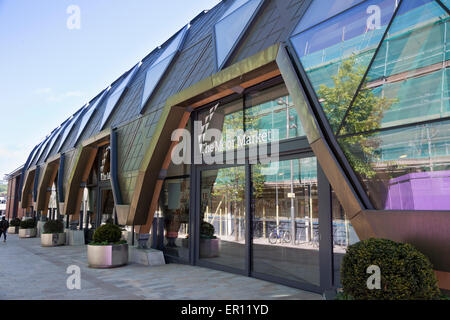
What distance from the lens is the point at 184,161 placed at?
490 inches

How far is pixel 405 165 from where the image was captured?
213 inches

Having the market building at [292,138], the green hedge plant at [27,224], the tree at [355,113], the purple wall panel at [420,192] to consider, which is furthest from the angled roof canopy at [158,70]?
the green hedge plant at [27,224]

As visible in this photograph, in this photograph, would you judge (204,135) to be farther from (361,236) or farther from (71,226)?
(71,226)

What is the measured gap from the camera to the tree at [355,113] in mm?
5711

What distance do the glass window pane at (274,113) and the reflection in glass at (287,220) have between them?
2.84 ft

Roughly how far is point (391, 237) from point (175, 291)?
498cm

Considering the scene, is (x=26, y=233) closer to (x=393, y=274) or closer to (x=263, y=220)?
(x=263, y=220)

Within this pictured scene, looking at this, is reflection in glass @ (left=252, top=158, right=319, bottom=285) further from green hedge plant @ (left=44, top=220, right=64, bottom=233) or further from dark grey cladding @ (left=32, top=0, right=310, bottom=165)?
green hedge plant @ (left=44, top=220, right=64, bottom=233)

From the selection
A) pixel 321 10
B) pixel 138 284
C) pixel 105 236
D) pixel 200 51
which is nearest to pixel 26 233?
pixel 105 236

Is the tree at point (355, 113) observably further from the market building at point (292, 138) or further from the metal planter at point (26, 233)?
the metal planter at point (26, 233)

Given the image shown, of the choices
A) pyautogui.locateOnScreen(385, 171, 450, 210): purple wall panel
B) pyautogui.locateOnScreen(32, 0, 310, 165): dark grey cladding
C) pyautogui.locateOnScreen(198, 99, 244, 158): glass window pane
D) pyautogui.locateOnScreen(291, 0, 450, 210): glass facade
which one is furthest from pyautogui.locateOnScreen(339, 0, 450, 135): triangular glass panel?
pyautogui.locateOnScreen(198, 99, 244, 158): glass window pane

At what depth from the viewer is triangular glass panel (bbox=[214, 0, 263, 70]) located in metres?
9.91

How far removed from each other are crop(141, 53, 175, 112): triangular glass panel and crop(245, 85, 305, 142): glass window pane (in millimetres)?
5264
